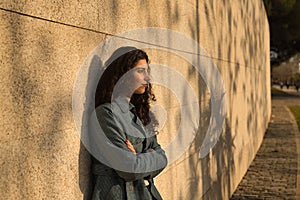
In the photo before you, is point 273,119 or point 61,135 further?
point 273,119

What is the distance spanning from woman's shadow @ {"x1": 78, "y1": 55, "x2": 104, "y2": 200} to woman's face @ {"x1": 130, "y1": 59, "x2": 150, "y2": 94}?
0.80 ft

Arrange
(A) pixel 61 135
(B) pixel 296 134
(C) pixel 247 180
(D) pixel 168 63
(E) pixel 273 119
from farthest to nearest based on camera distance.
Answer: (E) pixel 273 119, (B) pixel 296 134, (C) pixel 247 180, (D) pixel 168 63, (A) pixel 61 135

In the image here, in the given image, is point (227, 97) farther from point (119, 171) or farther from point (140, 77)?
point (119, 171)

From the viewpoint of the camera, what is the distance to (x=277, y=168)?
31.7 feet

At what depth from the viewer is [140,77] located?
281 cm

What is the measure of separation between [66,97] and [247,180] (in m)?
6.93

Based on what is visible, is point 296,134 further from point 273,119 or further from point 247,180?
point 247,180

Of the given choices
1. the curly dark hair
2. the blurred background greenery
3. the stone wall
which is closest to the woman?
the curly dark hair

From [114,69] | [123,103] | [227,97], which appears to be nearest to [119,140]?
[123,103]

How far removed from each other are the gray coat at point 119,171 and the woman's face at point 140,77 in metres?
0.13

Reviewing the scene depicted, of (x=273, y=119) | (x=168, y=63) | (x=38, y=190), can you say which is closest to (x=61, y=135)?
(x=38, y=190)

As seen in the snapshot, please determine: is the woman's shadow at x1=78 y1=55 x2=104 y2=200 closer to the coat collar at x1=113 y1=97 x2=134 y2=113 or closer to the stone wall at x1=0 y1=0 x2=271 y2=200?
the stone wall at x1=0 y1=0 x2=271 y2=200

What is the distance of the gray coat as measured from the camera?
2525 millimetres

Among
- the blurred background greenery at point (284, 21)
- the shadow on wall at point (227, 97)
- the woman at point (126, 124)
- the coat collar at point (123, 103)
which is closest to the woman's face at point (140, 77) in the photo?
the woman at point (126, 124)
